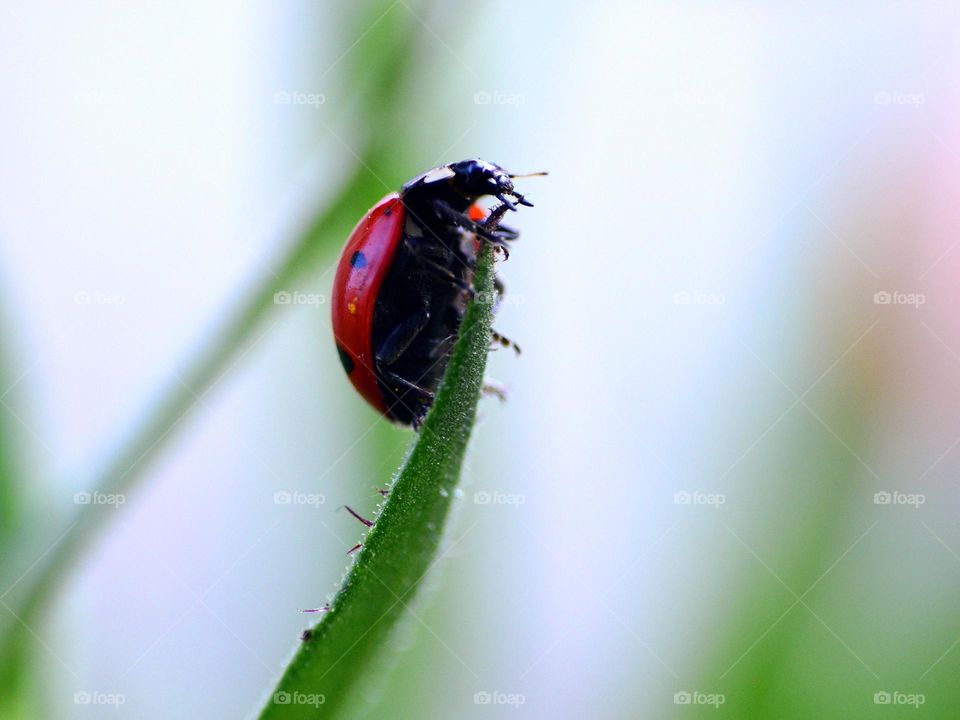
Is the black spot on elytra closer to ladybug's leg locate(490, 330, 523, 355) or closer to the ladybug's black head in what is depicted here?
ladybug's leg locate(490, 330, 523, 355)

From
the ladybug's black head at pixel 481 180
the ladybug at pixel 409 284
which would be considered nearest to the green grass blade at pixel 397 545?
the ladybug at pixel 409 284

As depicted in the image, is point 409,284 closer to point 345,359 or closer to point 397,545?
point 345,359

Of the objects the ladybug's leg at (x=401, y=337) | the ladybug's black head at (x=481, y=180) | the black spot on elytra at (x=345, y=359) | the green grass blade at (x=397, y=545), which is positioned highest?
the ladybug's black head at (x=481, y=180)

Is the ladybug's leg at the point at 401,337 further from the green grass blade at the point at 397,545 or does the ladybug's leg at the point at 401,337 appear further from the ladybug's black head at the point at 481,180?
the green grass blade at the point at 397,545

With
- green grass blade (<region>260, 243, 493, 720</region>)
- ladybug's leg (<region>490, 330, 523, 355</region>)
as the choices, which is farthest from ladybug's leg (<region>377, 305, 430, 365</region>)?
green grass blade (<region>260, 243, 493, 720</region>)

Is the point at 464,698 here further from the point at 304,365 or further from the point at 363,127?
the point at 363,127

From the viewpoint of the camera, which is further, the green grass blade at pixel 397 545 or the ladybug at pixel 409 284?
the ladybug at pixel 409 284
